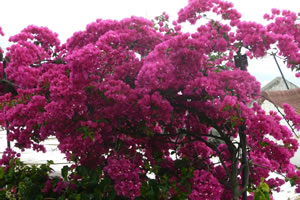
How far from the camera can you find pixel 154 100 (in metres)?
1.61

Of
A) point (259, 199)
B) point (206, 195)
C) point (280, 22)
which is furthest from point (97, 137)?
point (280, 22)

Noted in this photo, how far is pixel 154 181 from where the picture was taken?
2.06m

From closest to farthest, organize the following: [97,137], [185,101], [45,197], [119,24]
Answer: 1. [97,137]
2. [185,101]
3. [119,24]
4. [45,197]

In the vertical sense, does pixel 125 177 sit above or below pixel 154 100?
below

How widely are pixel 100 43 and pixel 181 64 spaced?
0.50 meters

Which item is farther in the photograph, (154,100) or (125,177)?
→ (125,177)

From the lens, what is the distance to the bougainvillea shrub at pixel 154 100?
164 cm

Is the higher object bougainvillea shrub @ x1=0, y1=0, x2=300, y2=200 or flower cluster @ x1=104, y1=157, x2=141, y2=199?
bougainvillea shrub @ x1=0, y1=0, x2=300, y2=200

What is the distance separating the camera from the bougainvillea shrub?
1.64m

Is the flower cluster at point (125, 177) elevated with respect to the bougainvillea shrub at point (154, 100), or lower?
lower

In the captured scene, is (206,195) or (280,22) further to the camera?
(280,22)

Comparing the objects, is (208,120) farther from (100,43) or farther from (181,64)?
(100,43)

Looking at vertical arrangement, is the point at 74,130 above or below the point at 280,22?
below

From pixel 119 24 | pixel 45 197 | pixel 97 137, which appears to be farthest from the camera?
pixel 45 197
